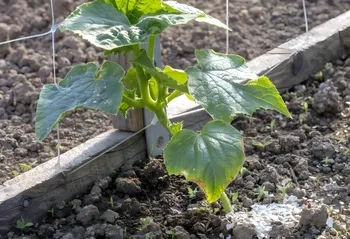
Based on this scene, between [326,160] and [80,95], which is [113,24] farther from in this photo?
[326,160]

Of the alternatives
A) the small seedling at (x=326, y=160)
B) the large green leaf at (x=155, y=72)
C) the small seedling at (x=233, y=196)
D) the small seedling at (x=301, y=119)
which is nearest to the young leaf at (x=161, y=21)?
the large green leaf at (x=155, y=72)

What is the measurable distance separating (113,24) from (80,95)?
0.68ft

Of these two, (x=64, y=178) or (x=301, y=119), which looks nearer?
(x=64, y=178)

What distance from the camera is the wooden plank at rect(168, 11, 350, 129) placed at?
8.92 ft

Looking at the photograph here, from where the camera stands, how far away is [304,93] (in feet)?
9.98

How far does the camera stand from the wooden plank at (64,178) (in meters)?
2.16

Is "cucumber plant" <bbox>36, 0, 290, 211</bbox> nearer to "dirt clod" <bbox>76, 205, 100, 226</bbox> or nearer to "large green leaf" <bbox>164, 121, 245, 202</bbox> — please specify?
"large green leaf" <bbox>164, 121, 245, 202</bbox>

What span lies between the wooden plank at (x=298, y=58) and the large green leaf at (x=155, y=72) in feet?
1.97

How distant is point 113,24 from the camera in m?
1.95

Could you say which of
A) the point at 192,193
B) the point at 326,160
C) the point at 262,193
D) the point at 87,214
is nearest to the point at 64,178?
the point at 87,214

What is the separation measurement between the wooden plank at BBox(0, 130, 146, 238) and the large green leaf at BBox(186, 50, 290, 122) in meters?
0.57

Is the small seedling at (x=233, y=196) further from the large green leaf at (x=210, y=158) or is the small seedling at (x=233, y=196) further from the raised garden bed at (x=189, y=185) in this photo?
the large green leaf at (x=210, y=158)

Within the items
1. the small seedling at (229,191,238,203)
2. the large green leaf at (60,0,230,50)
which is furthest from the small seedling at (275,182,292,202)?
the large green leaf at (60,0,230,50)

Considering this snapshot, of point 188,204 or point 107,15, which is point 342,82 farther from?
point 107,15
